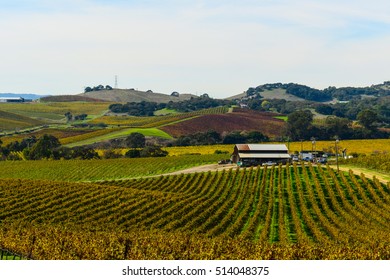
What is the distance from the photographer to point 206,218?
184 feet

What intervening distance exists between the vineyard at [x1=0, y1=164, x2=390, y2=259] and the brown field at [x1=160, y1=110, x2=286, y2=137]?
84022mm

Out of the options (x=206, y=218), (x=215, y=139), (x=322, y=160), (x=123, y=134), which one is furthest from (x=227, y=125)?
(x=206, y=218)

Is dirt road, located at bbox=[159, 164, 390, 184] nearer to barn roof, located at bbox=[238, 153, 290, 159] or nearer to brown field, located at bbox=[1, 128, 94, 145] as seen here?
barn roof, located at bbox=[238, 153, 290, 159]

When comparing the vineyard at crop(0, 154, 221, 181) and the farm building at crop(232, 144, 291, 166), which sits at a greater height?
the farm building at crop(232, 144, 291, 166)

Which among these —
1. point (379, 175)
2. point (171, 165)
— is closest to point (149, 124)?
point (171, 165)

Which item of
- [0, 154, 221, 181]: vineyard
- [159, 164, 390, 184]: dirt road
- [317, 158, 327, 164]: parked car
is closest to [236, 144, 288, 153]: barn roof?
[0, 154, 221, 181]: vineyard

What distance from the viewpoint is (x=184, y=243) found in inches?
1404

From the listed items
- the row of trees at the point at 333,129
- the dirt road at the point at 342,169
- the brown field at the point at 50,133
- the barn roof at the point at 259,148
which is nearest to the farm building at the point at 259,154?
the barn roof at the point at 259,148

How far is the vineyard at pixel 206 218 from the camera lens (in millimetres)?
33125

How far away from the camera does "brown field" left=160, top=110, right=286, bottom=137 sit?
6703 inches

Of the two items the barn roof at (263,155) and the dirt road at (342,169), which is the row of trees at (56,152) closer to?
the barn roof at (263,155)

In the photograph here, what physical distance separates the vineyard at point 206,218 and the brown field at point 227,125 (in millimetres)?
84022

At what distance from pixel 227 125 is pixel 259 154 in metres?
72.3

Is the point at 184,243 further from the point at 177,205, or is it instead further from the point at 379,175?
the point at 379,175
